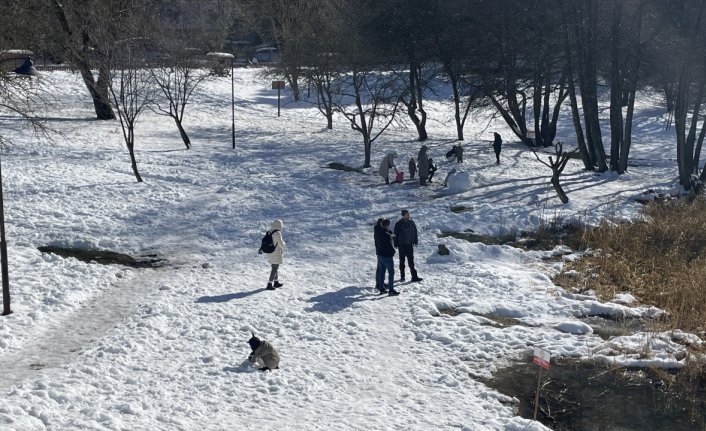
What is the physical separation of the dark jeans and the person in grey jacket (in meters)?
4.32

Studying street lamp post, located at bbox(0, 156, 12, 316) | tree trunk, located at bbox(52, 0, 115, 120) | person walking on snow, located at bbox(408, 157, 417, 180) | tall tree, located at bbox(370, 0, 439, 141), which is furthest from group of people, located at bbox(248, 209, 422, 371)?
tall tree, located at bbox(370, 0, 439, 141)

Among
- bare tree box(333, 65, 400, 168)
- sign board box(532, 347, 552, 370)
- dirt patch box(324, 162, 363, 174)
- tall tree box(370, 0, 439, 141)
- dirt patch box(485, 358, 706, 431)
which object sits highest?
tall tree box(370, 0, 439, 141)

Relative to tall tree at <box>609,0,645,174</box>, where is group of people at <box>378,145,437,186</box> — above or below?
below

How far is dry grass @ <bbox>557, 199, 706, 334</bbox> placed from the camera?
15.1m

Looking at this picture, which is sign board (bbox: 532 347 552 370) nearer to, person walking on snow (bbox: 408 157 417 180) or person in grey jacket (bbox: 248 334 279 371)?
person in grey jacket (bbox: 248 334 279 371)

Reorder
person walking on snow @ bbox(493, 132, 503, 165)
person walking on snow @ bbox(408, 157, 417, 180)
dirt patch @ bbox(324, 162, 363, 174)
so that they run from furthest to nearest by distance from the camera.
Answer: person walking on snow @ bbox(493, 132, 503, 165)
dirt patch @ bbox(324, 162, 363, 174)
person walking on snow @ bbox(408, 157, 417, 180)

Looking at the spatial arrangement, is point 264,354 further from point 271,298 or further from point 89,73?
point 89,73

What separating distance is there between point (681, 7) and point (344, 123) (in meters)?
18.4

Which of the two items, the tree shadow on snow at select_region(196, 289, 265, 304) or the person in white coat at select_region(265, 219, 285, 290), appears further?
the person in white coat at select_region(265, 219, 285, 290)

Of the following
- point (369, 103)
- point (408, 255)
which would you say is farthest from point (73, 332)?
point (369, 103)

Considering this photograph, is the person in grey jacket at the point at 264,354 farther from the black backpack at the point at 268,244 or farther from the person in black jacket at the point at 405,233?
the person in black jacket at the point at 405,233

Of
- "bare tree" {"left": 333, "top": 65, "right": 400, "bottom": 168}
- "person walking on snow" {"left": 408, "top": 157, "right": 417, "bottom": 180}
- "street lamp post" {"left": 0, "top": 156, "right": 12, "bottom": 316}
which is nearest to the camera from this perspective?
"street lamp post" {"left": 0, "top": 156, "right": 12, "bottom": 316}

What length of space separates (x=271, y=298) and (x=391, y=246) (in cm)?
246

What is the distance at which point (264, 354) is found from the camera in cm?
1170
